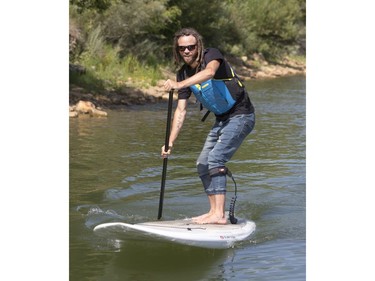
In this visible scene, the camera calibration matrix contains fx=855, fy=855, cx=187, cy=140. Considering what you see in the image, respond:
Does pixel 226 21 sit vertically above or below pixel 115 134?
above

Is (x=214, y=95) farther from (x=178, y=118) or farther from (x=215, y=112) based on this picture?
(x=178, y=118)

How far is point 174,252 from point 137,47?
21682mm

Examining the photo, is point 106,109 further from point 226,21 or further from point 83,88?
point 226,21

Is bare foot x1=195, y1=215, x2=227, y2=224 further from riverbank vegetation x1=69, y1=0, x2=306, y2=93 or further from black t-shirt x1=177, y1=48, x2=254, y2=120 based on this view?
riverbank vegetation x1=69, y1=0, x2=306, y2=93

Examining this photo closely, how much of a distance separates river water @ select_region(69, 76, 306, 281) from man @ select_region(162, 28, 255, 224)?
1.80ft

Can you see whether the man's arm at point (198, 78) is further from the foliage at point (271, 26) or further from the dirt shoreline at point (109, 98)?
the foliage at point (271, 26)

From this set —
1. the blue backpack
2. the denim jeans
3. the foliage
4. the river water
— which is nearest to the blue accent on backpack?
the blue backpack

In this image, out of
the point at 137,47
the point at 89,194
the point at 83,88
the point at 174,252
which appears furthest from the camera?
the point at 137,47

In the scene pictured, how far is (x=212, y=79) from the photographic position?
754 centimetres

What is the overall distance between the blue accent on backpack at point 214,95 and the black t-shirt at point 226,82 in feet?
0.15

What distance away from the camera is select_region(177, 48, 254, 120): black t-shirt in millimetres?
7391

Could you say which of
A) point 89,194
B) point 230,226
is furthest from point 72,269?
point 89,194

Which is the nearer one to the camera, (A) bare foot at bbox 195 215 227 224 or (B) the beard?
(B) the beard

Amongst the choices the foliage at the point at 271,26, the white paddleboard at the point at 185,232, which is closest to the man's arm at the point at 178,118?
the white paddleboard at the point at 185,232
